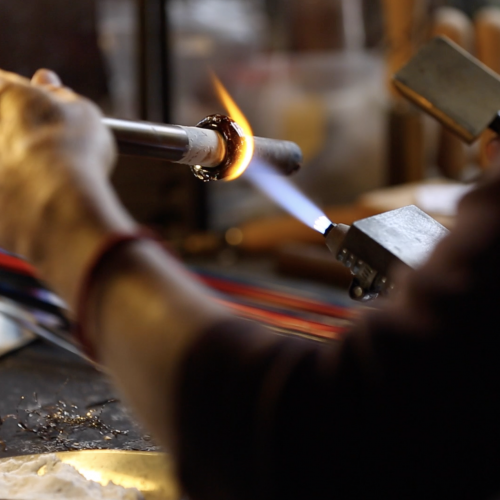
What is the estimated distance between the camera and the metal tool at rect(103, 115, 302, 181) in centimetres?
47

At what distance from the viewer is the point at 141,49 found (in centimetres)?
195

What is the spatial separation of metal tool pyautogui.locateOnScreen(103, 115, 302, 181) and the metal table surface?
304mm

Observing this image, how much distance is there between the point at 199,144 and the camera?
496 mm

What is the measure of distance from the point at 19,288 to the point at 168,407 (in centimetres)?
93

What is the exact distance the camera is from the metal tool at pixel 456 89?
0.73 m

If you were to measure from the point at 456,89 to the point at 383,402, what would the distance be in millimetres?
513

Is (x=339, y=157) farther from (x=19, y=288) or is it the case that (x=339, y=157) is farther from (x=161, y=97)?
(x=19, y=288)

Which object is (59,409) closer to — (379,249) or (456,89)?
(379,249)

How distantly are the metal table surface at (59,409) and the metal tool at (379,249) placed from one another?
30 centimetres

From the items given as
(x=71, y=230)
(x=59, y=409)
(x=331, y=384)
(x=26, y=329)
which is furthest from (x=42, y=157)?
(x=26, y=329)

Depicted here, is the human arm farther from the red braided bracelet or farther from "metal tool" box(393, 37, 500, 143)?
"metal tool" box(393, 37, 500, 143)

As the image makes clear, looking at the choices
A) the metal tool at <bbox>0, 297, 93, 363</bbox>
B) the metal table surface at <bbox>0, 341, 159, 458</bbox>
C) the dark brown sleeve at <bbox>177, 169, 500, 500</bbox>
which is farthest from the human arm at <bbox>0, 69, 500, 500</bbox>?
the metal tool at <bbox>0, 297, 93, 363</bbox>

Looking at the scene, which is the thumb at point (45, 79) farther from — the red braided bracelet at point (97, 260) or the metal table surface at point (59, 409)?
the metal table surface at point (59, 409)

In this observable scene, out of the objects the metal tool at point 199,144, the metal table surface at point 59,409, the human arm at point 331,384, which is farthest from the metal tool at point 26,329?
the human arm at point 331,384
